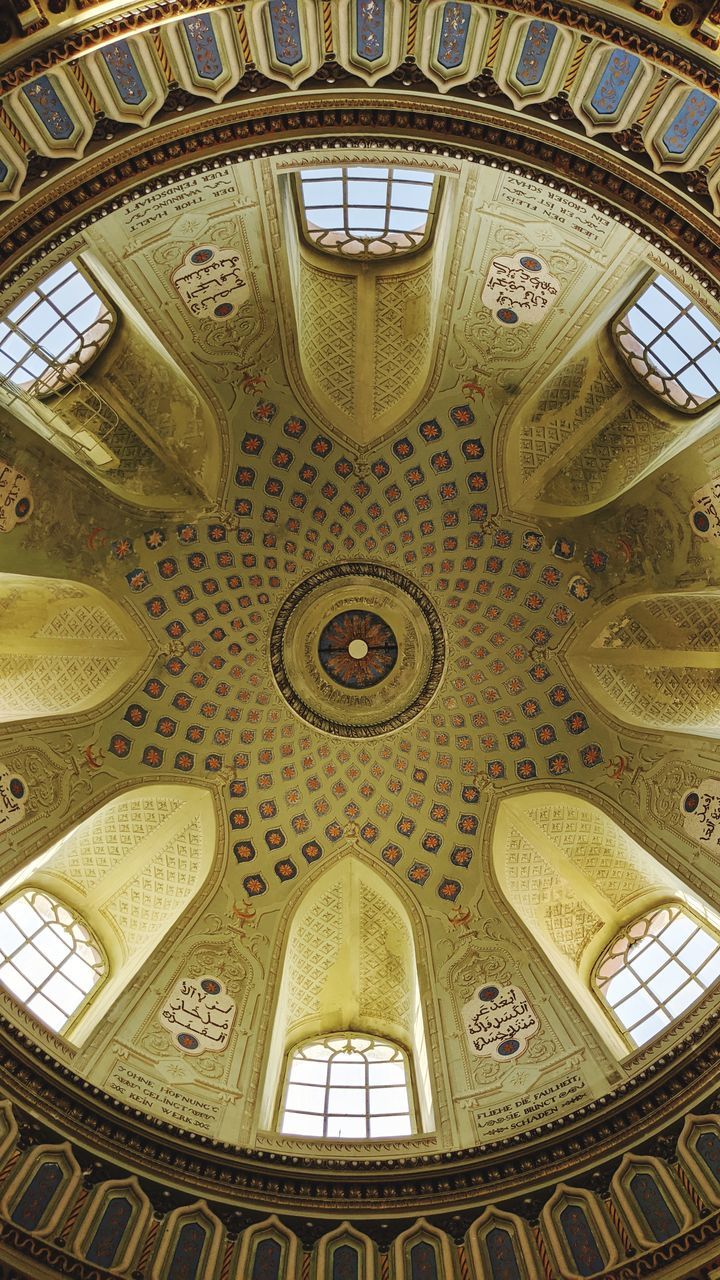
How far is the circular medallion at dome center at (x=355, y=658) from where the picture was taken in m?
20.2

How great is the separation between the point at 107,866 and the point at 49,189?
10.8 metres

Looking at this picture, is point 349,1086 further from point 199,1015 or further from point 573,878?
point 573,878

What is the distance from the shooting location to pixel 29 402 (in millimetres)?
15680

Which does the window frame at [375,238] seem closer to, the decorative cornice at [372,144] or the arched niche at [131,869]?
the decorative cornice at [372,144]

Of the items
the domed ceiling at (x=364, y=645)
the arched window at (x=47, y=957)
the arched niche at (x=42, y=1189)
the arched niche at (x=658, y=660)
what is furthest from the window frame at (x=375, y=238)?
the arched niche at (x=42, y=1189)

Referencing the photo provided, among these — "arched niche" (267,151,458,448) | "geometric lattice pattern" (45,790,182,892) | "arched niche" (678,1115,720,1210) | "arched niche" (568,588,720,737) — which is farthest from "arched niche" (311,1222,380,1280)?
"arched niche" (267,151,458,448)

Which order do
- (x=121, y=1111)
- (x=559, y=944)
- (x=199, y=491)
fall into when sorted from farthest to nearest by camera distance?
(x=199, y=491) < (x=559, y=944) < (x=121, y=1111)

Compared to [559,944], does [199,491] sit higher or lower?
higher

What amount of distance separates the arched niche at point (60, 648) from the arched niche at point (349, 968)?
5.26 m

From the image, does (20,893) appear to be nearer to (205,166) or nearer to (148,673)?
(148,673)

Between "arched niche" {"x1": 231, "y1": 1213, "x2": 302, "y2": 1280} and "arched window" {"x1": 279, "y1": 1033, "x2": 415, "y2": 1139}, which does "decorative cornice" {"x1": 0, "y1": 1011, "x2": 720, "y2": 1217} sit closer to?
"arched niche" {"x1": 231, "y1": 1213, "x2": 302, "y2": 1280}

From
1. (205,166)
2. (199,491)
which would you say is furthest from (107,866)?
(205,166)

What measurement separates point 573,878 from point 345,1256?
6991 millimetres

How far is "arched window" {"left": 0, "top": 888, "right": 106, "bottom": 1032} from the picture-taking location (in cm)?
1528
